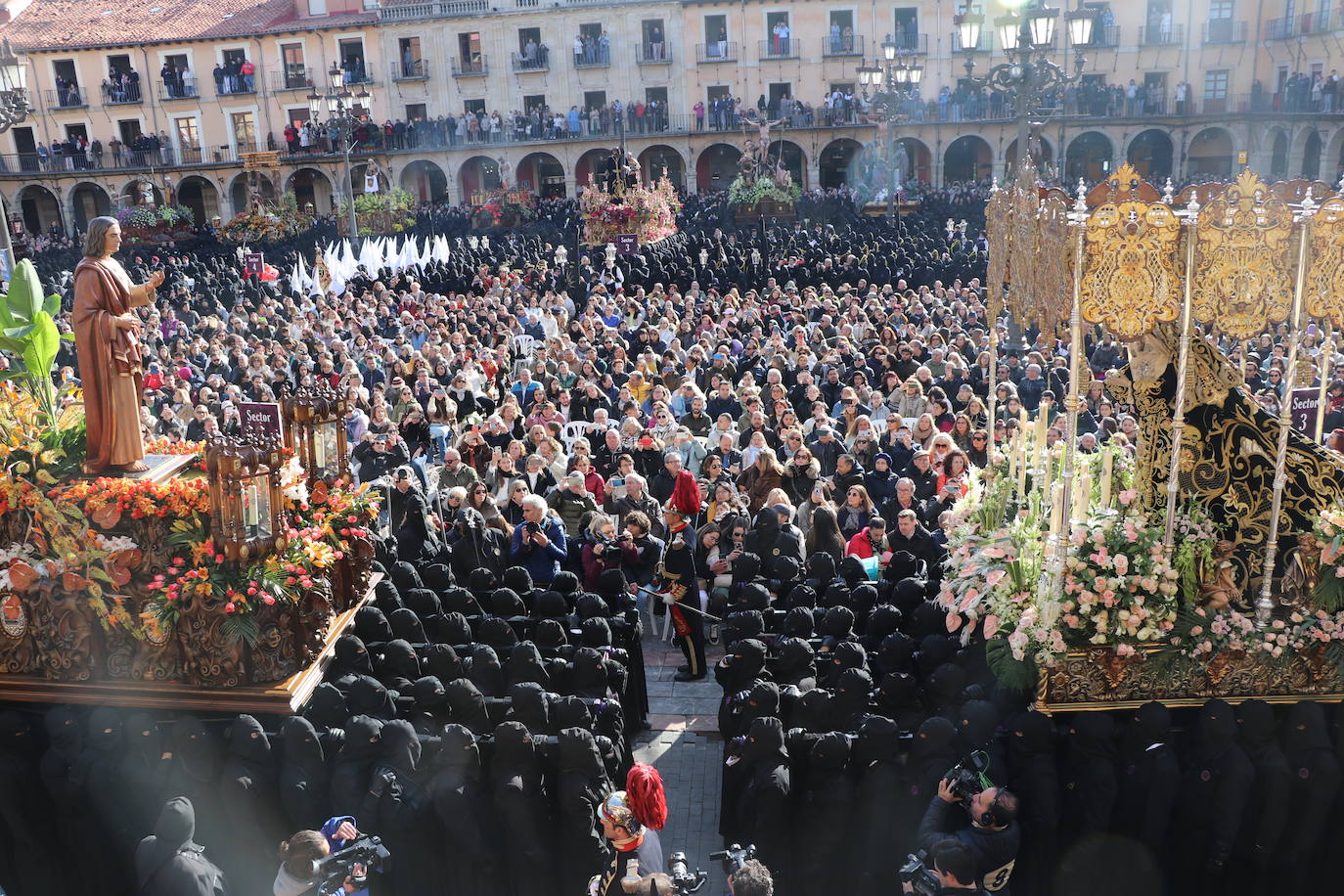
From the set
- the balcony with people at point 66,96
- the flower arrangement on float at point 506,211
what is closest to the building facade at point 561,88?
the balcony with people at point 66,96

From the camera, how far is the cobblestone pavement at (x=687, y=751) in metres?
6.91

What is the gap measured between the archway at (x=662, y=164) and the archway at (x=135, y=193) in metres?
19.1

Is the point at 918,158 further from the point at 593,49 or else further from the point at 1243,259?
the point at 1243,259

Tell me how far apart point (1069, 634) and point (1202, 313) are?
5.95ft

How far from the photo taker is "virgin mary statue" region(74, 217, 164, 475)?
22.8ft

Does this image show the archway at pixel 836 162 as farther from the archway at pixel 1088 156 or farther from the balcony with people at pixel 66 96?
the balcony with people at pixel 66 96

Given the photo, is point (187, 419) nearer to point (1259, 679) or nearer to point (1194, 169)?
point (1259, 679)

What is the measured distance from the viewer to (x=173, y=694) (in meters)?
6.81

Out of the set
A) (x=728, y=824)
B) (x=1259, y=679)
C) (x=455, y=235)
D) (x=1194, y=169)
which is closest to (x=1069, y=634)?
(x=1259, y=679)

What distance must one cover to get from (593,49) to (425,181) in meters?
8.50

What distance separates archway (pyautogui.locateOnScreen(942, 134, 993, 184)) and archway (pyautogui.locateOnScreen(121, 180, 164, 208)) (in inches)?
1220

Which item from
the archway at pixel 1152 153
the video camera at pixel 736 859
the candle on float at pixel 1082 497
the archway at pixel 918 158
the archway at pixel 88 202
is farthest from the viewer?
the archway at pixel 88 202

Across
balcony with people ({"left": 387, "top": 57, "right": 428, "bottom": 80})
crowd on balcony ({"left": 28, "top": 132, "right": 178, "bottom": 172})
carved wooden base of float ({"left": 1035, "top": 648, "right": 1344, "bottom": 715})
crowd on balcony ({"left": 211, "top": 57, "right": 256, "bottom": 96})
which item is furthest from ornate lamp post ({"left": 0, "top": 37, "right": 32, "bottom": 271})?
crowd on balcony ({"left": 28, "top": 132, "right": 178, "bottom": 172})

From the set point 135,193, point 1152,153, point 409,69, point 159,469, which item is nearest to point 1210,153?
point 1152,153
